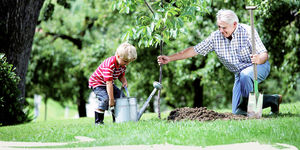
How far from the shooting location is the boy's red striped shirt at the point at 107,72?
5971 millimetres

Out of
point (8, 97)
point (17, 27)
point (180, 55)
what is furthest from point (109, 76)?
point (17, 27)

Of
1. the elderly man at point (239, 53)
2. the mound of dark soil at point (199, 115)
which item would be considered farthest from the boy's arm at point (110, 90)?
the mound of dark soil at point (199, 115)

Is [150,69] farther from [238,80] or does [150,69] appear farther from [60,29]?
[238,80]

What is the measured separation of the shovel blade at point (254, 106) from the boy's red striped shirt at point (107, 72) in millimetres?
2149

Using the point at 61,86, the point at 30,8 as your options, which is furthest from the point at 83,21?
the point at 30,8

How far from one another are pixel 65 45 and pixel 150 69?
6853 millimetres

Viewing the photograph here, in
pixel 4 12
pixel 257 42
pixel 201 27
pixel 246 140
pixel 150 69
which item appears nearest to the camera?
pixel 246 140

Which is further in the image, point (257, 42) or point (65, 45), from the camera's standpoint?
point (65, 45)

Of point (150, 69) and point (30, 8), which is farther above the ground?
point (30, 8)

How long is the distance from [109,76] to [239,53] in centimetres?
220

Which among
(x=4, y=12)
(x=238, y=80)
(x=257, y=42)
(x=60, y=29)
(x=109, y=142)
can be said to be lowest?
(x=109, y=142)

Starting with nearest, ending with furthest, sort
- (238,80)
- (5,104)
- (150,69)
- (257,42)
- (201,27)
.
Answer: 1. (257,42)
2. (238,80)
3. (5,104)
4. (201,27)
5. (150,69)

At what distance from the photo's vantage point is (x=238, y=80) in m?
6.65

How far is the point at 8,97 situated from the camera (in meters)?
8.37
